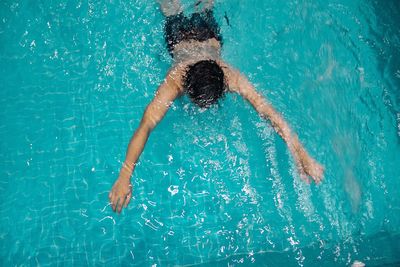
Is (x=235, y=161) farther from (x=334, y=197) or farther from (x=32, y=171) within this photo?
(x=32, y=171)

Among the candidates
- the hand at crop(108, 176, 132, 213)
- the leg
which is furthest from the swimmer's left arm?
the hand at crop(108, 176, 132, 213)

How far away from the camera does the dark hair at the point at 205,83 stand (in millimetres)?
3291

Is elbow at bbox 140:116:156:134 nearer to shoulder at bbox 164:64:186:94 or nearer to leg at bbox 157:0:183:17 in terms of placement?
shoulder at bbox 164:64:186:94

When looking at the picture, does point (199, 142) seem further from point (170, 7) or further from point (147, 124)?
point (170, 7)

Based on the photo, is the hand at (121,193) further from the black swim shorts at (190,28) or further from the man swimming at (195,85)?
the black swim shorts at (190,28)

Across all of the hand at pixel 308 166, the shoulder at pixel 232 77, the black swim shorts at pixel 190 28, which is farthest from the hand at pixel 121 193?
the black swim shorts at pixel 190 28

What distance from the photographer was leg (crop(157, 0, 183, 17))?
15.4 feet

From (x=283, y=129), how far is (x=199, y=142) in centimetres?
107

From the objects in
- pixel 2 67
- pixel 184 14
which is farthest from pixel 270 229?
pixel 2 67

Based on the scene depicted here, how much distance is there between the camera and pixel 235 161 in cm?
442

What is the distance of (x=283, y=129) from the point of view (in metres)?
3.75

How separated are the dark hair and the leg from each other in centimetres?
155

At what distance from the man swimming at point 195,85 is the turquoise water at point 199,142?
1.16ft

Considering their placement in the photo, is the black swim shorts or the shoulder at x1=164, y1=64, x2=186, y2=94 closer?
the shoulder at x1=164, y1=64, x2=186, y2=94
